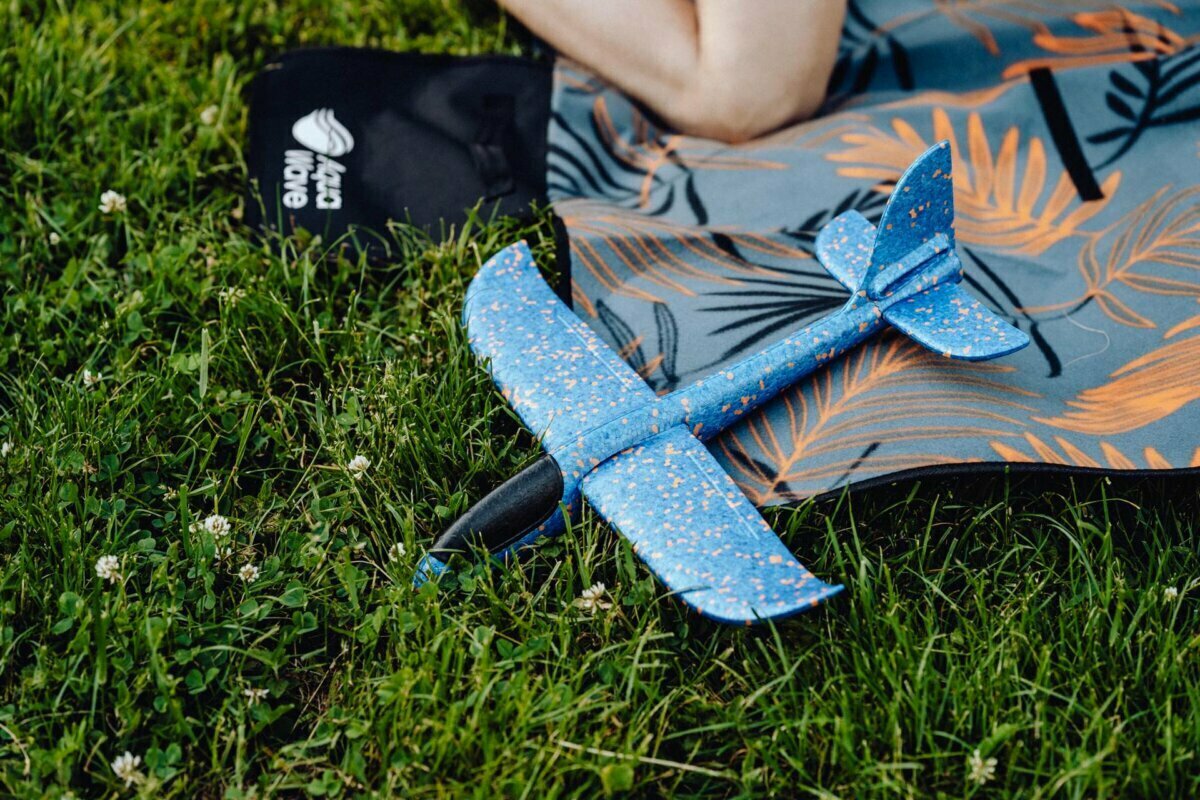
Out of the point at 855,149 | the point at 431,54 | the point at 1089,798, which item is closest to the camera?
the point at 1089,798

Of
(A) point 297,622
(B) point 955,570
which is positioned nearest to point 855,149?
(B) point 955,570

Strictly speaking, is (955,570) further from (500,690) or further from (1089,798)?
(500,690)

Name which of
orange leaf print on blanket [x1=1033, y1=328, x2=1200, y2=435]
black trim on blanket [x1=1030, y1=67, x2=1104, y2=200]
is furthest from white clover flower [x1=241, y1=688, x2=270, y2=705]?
black trim on blanket [x1=1030, y1=67, x2=1104, y2=200]

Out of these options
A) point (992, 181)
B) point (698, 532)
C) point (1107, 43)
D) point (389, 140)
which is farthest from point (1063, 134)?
point (389, 140)

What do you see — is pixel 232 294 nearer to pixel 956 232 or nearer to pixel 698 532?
pixel 698 532

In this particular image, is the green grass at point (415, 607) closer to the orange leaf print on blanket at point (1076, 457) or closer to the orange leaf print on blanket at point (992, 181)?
the orange leaf print on blanket at point (1076, 457)

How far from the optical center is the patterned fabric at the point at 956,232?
1671 mm

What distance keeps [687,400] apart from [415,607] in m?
0.53

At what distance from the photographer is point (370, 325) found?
1893 millimetres

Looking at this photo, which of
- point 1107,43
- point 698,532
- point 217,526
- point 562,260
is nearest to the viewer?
point 698,532

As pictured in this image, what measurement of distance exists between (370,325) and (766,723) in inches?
41.1

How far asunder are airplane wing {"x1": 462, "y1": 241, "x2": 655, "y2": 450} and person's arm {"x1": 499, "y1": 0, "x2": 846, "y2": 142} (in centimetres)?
65

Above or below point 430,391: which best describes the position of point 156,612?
below

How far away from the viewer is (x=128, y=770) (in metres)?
1.29
